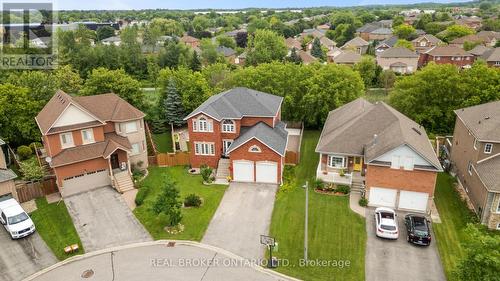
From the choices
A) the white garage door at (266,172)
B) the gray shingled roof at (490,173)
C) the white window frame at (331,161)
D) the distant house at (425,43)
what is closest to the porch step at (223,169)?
the white garage door at (266,172)

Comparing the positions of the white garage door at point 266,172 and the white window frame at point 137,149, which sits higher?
the white window frame at point 137,149

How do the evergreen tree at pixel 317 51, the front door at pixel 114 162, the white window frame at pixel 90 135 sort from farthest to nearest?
1. the evergreen tree at pixel 317 51
2. the front door at pixel 114 162
3. the white window frame at pixel 90 135

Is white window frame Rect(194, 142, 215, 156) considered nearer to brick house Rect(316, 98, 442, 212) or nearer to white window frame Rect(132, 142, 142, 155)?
white window frame Rect(132, 142, 142, 155)

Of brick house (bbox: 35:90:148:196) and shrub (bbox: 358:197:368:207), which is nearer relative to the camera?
shrub (bbox: 358:197:368:207)

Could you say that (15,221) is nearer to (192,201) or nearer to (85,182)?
(85,182)

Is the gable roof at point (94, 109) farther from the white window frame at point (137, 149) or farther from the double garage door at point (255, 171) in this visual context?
the double garage door at point (255, 171)

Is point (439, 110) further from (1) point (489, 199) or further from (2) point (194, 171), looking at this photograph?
(2) point (194, 171)

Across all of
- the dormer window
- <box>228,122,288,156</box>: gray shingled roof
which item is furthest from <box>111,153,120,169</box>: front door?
<box>228,122,288,156</box>: gray shingled roof
